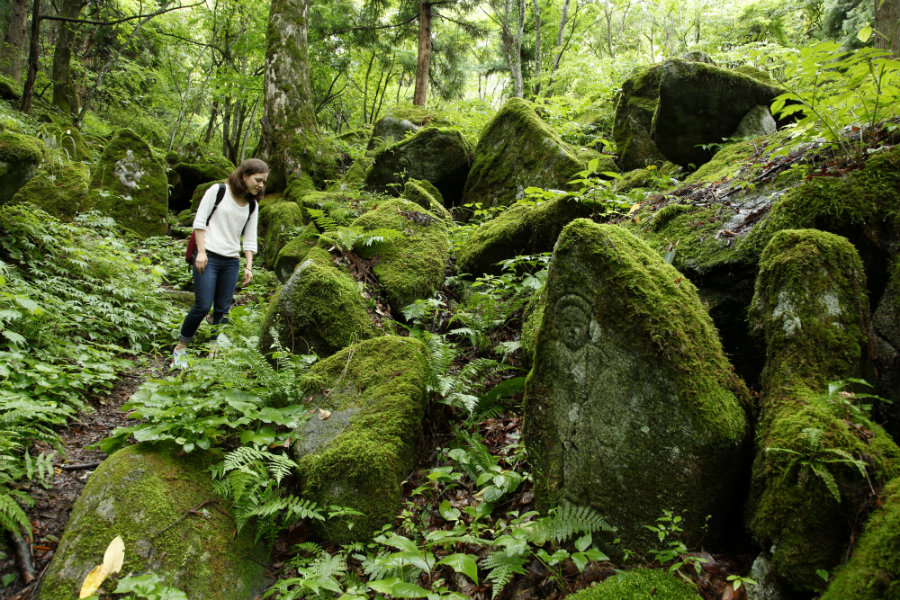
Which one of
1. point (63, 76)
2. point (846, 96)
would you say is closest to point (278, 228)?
point (846, 96)

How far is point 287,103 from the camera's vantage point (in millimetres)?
11375

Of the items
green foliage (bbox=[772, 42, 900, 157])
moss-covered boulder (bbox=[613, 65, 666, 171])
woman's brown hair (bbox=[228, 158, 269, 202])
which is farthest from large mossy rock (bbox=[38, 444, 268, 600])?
moss-covered boulder (bbox=[613, 65, 666, 171])

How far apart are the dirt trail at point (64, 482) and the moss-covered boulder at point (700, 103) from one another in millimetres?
7815

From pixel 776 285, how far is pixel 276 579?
3701 mm

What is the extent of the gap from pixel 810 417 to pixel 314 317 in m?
4.09

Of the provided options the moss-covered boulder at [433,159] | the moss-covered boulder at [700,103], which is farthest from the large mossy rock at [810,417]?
the moss-covered boulder at [433,159]

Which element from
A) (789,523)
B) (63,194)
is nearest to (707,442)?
(789,523)

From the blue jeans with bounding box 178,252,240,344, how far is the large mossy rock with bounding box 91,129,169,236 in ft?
20.2

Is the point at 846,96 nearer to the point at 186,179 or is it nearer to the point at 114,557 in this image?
the point at 114,557

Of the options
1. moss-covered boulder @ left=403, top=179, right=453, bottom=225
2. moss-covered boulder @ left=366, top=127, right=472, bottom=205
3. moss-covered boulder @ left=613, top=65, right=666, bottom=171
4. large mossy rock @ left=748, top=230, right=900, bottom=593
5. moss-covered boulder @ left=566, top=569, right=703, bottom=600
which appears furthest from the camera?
moss-covered boulder @ left=366, top=127, right=472, bottom=205

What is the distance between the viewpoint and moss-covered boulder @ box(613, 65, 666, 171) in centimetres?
780

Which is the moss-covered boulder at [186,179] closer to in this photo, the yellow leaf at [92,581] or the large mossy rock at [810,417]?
the yellow leaf at [92,581]

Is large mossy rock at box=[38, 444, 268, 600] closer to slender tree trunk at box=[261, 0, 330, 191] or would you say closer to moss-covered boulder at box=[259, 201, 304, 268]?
moss-covered boulder at box=[259, 201, 304, 268]

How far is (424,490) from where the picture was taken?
10.6 ft
